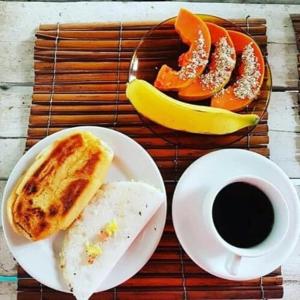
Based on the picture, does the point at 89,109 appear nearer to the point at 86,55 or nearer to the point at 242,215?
the point at 86,55

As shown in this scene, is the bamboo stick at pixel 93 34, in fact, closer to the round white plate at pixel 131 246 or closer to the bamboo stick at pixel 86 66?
the bamboo stick at pixel 86 66

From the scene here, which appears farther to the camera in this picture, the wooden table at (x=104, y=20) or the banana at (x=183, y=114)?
the wooden table at (x=104, y=20)

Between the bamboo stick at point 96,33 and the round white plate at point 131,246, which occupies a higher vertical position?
the bamboo stick at point 96,33

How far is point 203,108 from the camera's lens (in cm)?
92

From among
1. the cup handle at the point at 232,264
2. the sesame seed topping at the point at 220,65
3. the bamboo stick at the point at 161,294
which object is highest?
the sesame seed topping at the point at 220,65

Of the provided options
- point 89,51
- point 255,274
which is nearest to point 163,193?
point 255,274

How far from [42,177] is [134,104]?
0.64 feet

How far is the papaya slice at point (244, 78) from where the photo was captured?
37.1 inches

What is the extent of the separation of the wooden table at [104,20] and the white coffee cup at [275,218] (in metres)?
0.18

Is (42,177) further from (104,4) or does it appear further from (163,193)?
(104,4)

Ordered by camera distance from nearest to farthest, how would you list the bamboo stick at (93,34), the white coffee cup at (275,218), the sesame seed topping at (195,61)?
the white coffee cup at (275,218) → the sesame seed topping at (195,61) → the bamboo stick at (93,34)

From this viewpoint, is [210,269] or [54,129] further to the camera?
[54,129]

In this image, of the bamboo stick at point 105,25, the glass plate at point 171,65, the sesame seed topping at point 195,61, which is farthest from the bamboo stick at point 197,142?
the bamboo stick at point 105,25

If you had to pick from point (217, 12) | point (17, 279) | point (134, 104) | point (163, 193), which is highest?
point (217, 12)
